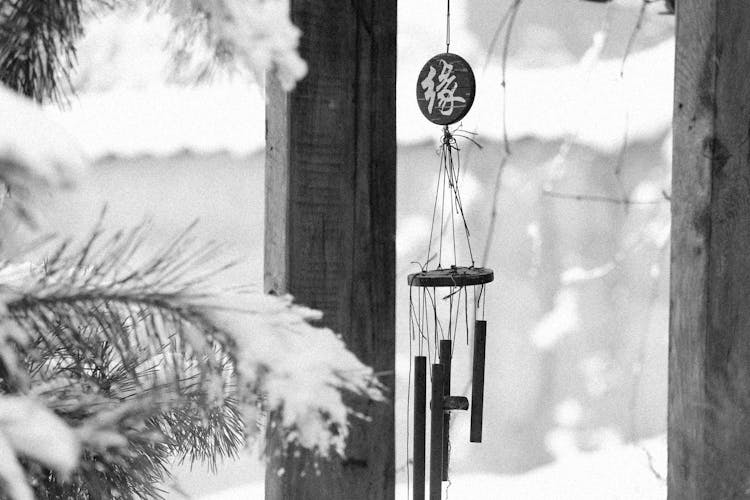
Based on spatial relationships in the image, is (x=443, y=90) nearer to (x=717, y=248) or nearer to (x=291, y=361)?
(x=717, y=248)

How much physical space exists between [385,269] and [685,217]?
0.35 m

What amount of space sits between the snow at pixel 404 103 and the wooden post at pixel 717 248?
2581 millimetres

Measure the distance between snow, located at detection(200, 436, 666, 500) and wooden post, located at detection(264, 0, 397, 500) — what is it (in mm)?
2608

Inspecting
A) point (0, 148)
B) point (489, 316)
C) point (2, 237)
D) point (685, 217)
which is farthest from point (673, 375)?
point (489, 316)

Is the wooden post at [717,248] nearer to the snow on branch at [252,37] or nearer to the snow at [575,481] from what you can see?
the snow on branch at [252,37]

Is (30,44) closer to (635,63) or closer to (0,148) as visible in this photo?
(0,148)

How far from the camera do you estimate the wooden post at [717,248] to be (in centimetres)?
102

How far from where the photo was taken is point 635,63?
395 centimetres

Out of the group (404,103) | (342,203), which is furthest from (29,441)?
(404,103)

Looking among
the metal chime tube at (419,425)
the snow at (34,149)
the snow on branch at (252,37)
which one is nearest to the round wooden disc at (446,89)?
the metal chime tube at (419,425)

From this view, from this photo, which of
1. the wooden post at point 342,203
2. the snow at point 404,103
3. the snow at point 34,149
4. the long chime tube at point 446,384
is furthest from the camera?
the snow at point 404,103

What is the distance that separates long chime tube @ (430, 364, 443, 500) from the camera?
116cm

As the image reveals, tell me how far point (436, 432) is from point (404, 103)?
2607 mm

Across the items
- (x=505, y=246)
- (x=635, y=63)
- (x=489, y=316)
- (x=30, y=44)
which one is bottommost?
(x=489, y=316)
